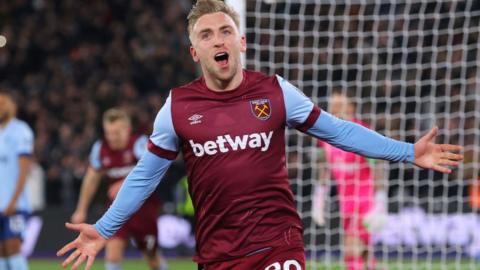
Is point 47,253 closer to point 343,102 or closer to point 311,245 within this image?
point 311,245

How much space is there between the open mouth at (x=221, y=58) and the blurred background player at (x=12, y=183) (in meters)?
4.36

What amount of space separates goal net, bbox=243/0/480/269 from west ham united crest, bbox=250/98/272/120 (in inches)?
194

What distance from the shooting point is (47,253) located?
12742 mm

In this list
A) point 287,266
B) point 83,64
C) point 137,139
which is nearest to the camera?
point 287,266

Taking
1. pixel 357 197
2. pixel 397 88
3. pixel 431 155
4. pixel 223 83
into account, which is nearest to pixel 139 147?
pixel 357 197

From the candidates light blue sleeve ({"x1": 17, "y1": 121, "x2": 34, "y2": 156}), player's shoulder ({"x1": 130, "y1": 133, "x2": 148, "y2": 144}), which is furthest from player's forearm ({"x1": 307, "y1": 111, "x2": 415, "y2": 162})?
player's shoulder ({"x1": 130, "y1": 133, "x2": 148, "y2": 144})

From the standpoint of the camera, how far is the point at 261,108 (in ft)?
13.3

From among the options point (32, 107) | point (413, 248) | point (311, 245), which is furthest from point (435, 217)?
point (32, 107)

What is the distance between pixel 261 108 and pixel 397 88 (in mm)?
6815

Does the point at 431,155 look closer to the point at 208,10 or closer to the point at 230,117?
the point at 230,117

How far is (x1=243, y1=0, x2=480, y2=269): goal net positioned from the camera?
970 cm

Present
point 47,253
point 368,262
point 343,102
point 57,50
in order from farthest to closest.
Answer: point 57,50 → point 47,253 → point 368,262 → point 343,102

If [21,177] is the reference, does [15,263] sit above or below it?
below

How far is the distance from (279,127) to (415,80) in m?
6.31
